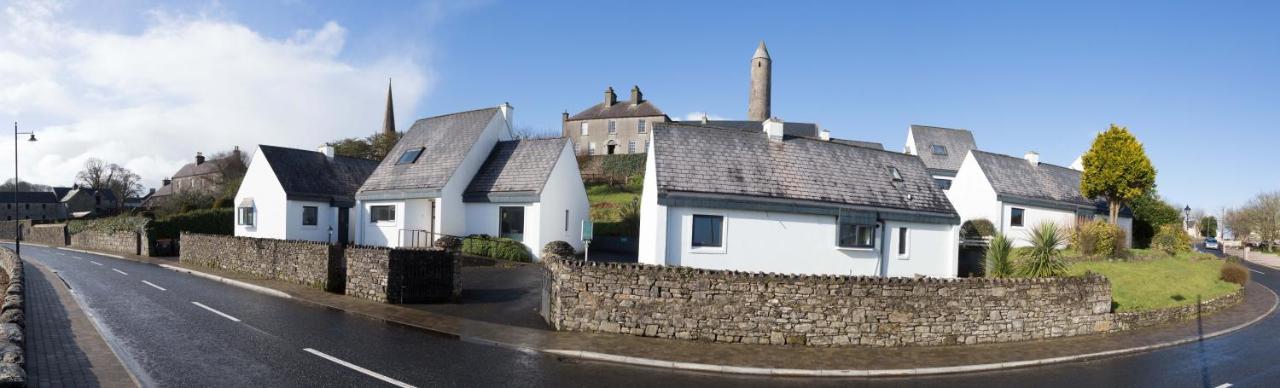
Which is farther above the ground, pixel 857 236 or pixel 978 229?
pixel 857 236

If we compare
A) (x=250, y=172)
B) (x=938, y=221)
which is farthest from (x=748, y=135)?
(x=250, y=172)

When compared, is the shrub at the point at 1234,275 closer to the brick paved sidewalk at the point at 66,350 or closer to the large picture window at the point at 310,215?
the brick paved sidewalk at the point at 66,350

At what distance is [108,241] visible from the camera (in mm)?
39031

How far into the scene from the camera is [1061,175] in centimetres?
3762

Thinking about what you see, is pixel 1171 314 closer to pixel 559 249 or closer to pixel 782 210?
pixel 782 210

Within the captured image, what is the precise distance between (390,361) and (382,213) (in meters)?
21.6

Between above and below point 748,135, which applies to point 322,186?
below

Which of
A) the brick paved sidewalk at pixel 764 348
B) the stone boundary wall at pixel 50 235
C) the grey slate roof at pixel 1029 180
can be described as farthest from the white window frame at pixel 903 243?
the stone boundary wall at pixel 50 235

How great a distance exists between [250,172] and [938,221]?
35.6 meters

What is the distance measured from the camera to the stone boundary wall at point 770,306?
12664mm

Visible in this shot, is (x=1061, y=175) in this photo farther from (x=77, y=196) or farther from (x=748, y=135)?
(x=77, y=196)

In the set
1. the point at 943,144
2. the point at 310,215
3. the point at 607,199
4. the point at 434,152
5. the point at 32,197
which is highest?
the point at 943,144

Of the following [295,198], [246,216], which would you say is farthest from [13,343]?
[246,216]

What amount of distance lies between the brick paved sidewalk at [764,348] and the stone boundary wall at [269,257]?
3457mm
